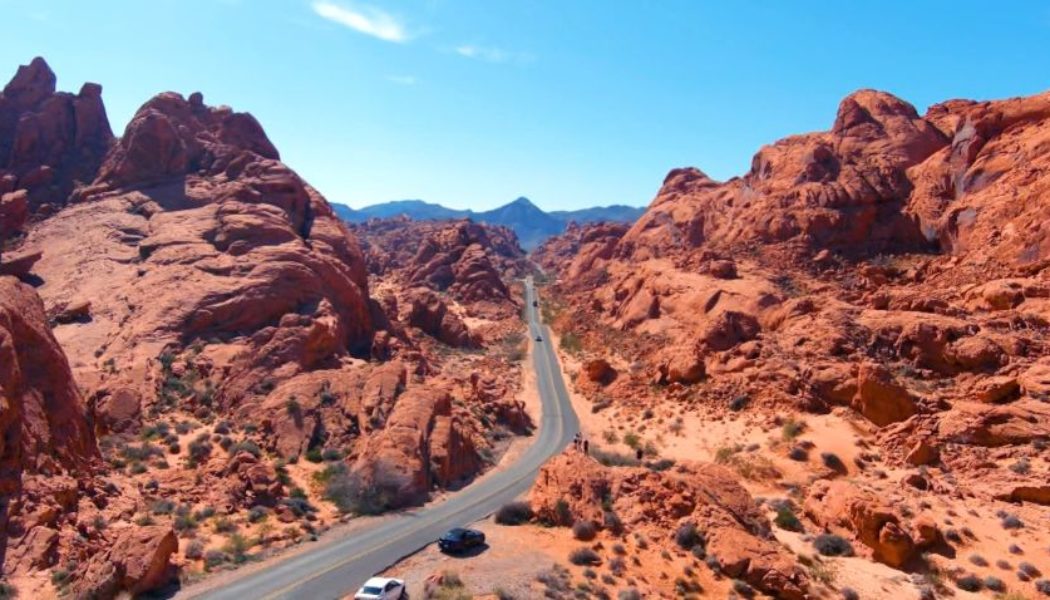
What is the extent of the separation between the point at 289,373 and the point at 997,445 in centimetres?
3571

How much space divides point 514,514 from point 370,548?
5.75m

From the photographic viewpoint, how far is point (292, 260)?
4450 cm

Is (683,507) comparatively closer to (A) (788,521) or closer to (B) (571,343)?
(A) (788,521)

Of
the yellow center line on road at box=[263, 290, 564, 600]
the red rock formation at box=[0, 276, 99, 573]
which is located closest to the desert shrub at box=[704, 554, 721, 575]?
the yellow center line on road at box=[263, 290, 564, 600]

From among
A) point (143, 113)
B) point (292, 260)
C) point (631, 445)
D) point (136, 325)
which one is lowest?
point (631, 445)

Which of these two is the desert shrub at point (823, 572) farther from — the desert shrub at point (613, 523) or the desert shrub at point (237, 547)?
the desert shrub at point (237, 547)

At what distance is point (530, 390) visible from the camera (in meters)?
59.3

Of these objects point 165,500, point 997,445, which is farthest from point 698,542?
point 165,500

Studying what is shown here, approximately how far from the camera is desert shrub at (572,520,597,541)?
23.1 meters

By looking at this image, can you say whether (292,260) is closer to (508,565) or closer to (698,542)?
(508,565)

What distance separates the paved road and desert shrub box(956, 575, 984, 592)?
1706 cm

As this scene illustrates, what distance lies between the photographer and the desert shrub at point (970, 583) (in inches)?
827

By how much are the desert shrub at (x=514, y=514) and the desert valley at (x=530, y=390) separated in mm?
88

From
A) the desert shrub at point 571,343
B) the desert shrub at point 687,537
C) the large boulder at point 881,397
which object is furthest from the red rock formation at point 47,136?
the large boulder at point 881,397
